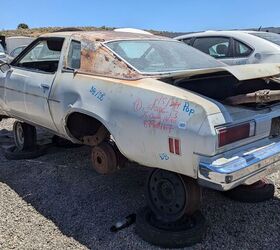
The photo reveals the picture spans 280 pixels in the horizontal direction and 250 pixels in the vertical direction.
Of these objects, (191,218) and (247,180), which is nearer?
(247,180)

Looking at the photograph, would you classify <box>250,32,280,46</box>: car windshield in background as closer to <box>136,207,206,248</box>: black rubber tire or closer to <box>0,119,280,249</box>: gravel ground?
<box>0,119,280,249</box>: gravel ground

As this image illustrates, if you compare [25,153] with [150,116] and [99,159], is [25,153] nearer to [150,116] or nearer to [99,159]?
[99,159]

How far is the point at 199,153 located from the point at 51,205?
6.01ft

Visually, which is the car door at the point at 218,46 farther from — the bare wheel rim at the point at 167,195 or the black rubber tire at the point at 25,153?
the bare wheel rim at the point at 167,195

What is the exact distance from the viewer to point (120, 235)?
3.49 m

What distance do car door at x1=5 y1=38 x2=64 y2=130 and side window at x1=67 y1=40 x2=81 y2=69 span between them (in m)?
0.24

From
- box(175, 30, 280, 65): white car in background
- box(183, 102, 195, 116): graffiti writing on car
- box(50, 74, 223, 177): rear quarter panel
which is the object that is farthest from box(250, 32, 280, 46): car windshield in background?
box(183, 102, 195, 116): graffiti writing on car

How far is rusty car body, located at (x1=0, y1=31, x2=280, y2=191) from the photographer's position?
2.97 meters

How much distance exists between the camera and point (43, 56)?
587cm

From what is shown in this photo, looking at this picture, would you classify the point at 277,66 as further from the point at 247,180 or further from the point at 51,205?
the point at 51,205

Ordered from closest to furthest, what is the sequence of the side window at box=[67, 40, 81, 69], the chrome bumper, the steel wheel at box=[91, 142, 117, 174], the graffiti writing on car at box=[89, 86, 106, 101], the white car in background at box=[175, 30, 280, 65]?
the chrome bumper, the graffiti writing on car at box=[89, 86, 106, 101], the steel wheel at box=[91, 142, 117, 174], the side window at box=[67, 40, 81, 69], the white car in background at box=[175, 30, 280, 65]

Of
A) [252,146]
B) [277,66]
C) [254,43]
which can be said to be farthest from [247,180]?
[254,43]

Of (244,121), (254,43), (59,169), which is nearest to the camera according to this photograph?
(244,121)

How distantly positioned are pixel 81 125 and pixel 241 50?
168 inches
